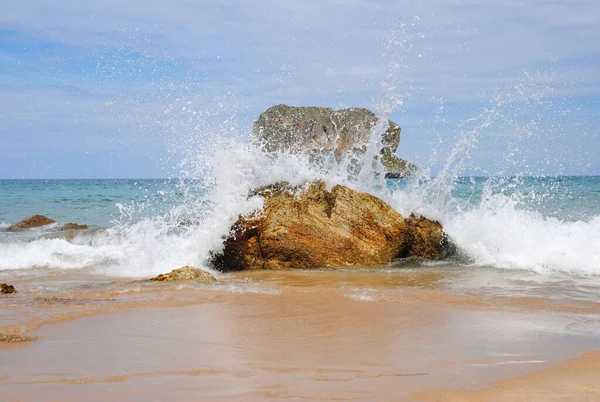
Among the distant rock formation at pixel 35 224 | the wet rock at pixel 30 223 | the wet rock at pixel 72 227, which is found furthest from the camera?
the wet rock at pixel 30 223

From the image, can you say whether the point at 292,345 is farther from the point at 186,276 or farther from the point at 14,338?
the point at 186,276

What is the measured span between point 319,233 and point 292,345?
433 cm

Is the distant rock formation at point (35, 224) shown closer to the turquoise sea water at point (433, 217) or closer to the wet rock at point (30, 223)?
the wet rock at point (30, 223)

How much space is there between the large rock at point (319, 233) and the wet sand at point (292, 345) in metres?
1.90

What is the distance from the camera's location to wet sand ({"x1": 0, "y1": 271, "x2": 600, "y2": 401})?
3004 mm

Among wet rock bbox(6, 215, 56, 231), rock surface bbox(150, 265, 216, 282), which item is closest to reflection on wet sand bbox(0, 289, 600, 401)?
rock surface bbox(150, 265, 216, 282)

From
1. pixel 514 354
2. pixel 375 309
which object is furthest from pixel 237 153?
pixel 514 354

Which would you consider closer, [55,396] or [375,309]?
[55,396]

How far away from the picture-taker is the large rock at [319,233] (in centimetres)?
811

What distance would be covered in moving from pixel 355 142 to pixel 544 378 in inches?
253

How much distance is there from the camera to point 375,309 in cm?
505

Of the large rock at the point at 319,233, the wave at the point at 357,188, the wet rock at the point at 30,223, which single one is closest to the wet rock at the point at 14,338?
the wave at the point at 357,188

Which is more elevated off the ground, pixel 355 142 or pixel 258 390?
pixel 355 142

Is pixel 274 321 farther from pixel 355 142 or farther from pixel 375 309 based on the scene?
pixel 355 142
